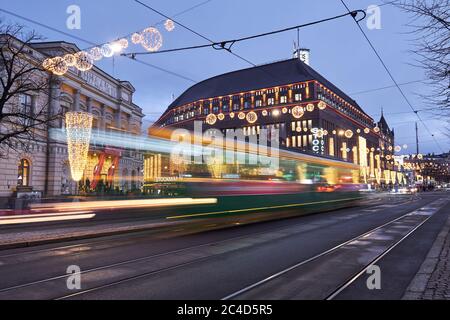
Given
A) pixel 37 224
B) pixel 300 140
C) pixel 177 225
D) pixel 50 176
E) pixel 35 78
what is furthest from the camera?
pixel 300 140

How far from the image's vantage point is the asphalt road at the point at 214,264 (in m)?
6.22

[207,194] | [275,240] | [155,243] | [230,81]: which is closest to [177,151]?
[207,194]

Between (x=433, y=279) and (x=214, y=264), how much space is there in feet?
13.4

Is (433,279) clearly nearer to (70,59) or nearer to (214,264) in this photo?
(214,264)

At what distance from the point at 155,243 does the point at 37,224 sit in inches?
344

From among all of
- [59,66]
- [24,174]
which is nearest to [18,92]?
[59,66]

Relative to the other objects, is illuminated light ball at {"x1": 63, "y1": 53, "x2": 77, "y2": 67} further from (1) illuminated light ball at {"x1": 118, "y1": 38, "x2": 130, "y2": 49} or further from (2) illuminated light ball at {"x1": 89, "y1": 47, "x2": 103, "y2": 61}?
(1) illuminated light ball at {"x1": 118, "y1": 38, "x2": 130, "y2": 49}

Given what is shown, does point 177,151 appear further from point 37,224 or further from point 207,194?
point 37,224

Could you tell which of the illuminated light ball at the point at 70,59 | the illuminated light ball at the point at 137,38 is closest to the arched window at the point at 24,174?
the illuminated light ball at the point at 70,59

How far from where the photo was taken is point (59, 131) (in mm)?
40719

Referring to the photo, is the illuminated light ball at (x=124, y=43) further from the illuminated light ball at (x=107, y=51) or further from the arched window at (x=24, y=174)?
the arched window at (x=24, y=174)

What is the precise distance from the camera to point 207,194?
42.3 ft

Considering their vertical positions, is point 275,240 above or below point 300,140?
below

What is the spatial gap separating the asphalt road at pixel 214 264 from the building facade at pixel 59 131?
Result: 11.0m
